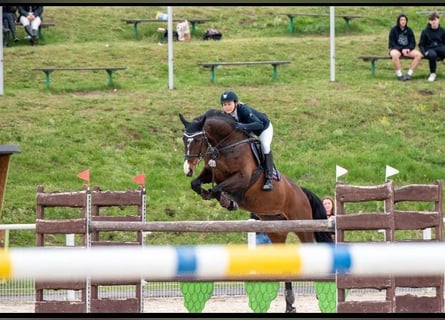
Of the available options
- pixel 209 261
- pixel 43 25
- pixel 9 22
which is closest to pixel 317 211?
pixel 209 261

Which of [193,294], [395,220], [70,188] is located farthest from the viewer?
[70,188]

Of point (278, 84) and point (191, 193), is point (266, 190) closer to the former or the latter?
point (191, 193)

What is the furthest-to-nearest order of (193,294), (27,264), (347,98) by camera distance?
(347,98) < (193,294) < (27,264)

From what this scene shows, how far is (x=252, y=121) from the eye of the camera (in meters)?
9.63

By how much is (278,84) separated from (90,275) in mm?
14299

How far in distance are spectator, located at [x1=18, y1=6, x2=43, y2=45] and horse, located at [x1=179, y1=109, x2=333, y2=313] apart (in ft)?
25.8

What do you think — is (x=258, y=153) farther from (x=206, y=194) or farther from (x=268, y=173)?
(x=206, y=194)

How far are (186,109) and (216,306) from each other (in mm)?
5491

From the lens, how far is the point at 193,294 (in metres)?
8.74

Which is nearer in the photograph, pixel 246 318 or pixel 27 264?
pixel 27 264

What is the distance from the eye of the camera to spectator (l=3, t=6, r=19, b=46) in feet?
55.4

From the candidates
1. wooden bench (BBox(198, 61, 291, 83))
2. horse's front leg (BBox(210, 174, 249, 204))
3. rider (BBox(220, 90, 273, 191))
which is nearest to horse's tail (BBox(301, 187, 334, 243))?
rider (BBox(220, 90, 273, 191))

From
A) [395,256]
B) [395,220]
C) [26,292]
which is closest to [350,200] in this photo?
[395,220]

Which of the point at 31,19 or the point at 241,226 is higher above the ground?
the point at 31,19
